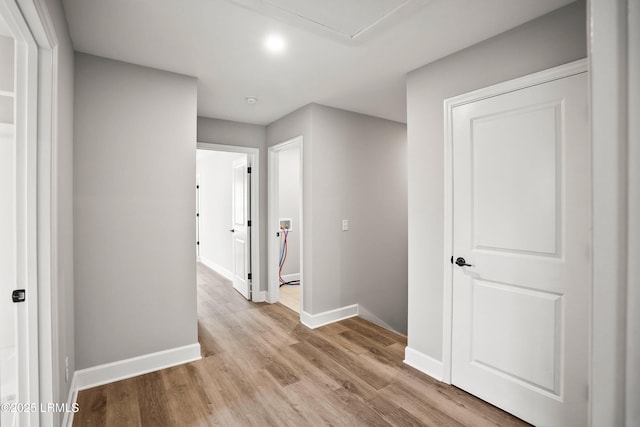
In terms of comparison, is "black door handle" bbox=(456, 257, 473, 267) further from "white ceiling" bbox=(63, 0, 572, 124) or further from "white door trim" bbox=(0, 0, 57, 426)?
"white door trim" bbox=(0, 0, 57, 426)

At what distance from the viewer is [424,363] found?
8.44 ft

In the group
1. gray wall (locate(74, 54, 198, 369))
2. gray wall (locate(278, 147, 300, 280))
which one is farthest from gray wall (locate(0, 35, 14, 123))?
gray wall (locate(278, 147, 300, 280))

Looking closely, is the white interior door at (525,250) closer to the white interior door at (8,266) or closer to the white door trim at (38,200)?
the white door trim at (38,200)

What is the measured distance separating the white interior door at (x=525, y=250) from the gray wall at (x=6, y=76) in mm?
2570

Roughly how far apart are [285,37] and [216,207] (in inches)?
192

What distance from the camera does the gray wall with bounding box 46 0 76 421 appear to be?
1670mm

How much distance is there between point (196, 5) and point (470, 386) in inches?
121

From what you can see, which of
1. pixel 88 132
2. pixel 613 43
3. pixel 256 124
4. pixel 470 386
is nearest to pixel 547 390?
pixel 470 386

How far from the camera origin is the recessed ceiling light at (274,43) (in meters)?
2.16

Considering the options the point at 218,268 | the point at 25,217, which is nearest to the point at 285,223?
the point at 218,268

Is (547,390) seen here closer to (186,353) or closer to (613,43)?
(613,43)

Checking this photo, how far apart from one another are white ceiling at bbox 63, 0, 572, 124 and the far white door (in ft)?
5.44

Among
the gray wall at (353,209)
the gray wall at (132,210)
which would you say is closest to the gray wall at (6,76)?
the gray wall at (132,210)

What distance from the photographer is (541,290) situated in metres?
1.94
